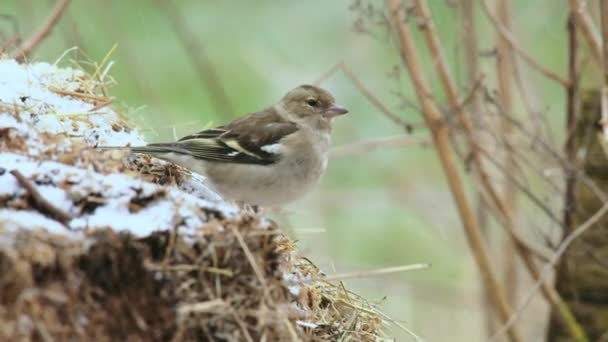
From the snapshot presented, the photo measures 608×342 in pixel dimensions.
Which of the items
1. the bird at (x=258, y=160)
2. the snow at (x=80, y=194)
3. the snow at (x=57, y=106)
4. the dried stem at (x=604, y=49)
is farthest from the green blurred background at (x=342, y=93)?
the snow at (x=80, y=194)

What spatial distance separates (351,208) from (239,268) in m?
6.74

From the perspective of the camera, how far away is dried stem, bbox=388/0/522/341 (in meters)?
5.56

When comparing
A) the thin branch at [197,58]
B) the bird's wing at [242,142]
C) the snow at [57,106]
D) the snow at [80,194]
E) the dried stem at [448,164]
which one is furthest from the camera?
the dried stem at [448,164]

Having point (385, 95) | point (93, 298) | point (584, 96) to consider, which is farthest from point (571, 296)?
point (385, 95)

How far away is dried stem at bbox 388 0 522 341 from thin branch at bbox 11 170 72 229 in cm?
323

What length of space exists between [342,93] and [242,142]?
16.1ft

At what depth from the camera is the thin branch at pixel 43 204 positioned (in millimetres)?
2570

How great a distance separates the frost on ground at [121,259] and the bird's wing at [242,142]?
1441 millimetres

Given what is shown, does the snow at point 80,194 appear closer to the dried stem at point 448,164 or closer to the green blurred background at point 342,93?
the dried stem at point 448,164

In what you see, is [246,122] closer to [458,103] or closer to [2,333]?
[458,103]

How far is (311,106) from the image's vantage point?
552 centimetres

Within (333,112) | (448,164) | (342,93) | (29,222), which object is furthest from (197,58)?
(342,93)

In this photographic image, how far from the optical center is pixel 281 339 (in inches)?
107

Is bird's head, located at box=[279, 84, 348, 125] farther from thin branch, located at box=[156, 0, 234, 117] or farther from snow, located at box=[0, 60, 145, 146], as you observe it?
snow, located at box=[0, 60, 145, 146]
